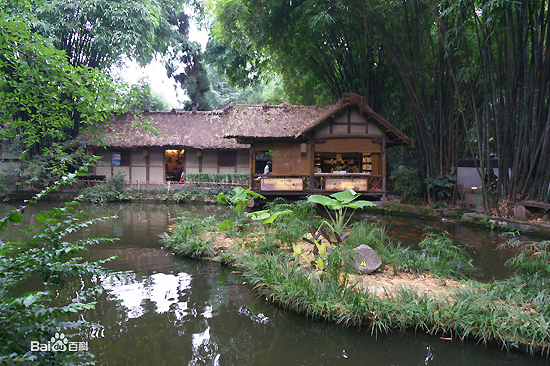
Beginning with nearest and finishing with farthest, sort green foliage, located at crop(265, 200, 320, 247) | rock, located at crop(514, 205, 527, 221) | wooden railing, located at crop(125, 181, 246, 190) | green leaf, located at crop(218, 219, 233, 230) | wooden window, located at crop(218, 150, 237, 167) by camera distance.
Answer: green foliage, located at crop(265, 200, 320, 247) < green leaf, located at crop(218, 219, 233, 230) < rock, located at crop(514, 205, 527, 221) < wooden railing, located at crop(125, 181, 246, 190) < wooden window, located at crop(218, 150, 237, 167)

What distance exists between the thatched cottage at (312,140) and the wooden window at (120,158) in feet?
28.2

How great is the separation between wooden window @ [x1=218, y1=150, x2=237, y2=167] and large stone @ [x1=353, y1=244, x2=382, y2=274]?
1515cm

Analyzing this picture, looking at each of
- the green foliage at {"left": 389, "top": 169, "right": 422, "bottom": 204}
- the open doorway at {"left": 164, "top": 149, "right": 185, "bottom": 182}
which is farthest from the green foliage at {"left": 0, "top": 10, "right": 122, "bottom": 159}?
the open doorway at {"left": 164, "top": 149, "right": 185, "bottom": 182}

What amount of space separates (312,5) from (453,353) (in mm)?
11741

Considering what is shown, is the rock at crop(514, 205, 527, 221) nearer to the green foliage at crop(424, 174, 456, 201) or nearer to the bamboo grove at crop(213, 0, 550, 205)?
the bamboo grove at crop(213, 0, 550, 205)

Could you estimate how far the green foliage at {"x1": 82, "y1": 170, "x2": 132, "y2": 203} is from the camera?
1627 centimetres

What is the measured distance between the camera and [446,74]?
12875 millimetres

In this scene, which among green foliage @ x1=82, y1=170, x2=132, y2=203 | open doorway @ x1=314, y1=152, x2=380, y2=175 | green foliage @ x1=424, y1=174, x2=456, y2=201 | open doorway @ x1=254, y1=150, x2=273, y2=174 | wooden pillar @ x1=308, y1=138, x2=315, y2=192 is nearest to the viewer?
green foliage @ x1=424, y1=174, x2=456, y2=201

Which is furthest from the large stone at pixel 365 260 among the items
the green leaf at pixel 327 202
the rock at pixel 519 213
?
the rock at pixel 519 213

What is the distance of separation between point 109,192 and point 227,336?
15073mm

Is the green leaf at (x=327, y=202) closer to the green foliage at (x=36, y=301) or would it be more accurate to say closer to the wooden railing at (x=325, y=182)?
the green foliage at (x=36, y=301)

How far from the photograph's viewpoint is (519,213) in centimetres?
991

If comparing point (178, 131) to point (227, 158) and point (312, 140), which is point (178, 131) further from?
point (312, 140)

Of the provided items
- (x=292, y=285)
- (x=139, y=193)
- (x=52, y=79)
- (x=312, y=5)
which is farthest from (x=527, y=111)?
(x=139, y=193)
